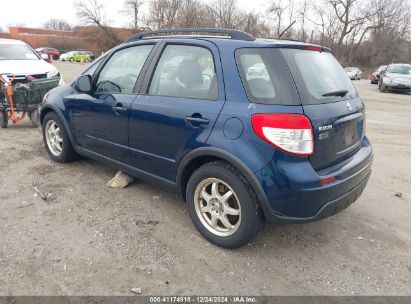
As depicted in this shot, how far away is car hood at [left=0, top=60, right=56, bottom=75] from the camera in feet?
24.8

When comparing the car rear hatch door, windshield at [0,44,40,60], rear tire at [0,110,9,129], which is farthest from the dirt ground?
windshield at [0,44,40,60]

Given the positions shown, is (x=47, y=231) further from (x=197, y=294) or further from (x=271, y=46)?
(x=271, y=46)

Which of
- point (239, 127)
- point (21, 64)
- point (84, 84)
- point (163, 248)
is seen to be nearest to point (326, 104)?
point (239, 127)

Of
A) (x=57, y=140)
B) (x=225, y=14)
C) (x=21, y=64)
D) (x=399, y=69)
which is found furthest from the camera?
(x=225, y=14)

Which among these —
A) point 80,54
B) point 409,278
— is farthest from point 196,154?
point 80,54

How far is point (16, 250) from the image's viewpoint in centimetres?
297

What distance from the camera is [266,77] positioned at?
2785 millimetres

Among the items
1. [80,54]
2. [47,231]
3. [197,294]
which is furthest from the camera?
[80,54]

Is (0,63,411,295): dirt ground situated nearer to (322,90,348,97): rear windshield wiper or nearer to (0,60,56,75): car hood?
(322,90,348,97): rear windshield wiper

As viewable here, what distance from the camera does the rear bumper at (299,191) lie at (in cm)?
261

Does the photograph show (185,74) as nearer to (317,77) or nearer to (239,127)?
(239,127)

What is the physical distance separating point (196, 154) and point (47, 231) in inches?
62.0

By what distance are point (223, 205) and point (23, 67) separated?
6816 millimetres

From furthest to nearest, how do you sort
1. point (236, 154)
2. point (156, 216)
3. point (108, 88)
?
1. point (108, 88)
2. point (156, 216)
3. point (236, 154)
